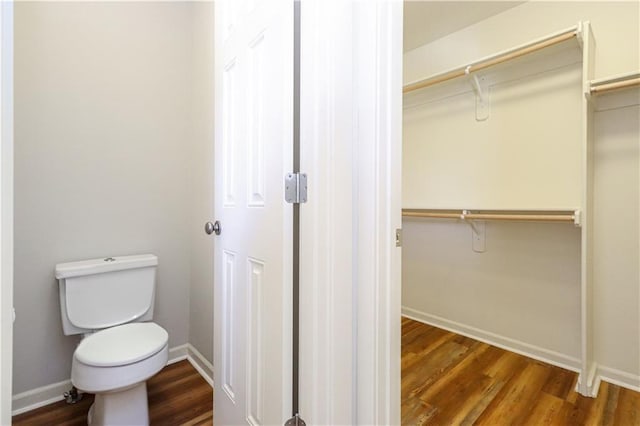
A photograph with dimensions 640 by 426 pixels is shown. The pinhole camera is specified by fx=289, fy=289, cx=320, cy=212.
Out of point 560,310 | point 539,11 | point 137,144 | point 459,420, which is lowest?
point 459,420

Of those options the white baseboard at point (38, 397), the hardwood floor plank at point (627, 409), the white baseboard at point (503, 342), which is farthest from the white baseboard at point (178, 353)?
the hardwood floor plank at point (627, 409)

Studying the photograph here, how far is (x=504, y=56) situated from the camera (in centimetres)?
177

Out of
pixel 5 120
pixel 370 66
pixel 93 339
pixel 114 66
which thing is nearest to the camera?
pixel 5 120

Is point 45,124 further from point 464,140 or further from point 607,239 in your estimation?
point 607,239

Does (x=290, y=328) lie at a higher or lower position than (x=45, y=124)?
lower

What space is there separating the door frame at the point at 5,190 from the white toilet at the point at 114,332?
2.60 ft

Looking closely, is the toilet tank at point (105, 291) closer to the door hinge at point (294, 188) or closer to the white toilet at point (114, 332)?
the white toilet at point (114, 332)

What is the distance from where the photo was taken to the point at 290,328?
33.6 inches

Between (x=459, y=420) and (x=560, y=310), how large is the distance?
1039mm

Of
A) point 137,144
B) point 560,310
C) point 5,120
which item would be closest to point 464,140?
point 560,310

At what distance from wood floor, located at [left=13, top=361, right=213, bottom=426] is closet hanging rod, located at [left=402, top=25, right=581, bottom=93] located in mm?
2453

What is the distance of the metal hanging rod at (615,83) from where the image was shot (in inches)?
55.2

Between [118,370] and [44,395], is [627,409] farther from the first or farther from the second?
[44,395]

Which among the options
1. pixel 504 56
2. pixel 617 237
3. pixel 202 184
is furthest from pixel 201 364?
pixel 504 56
